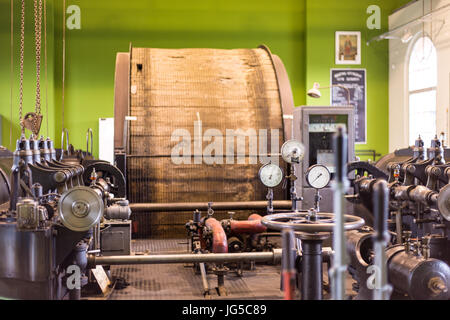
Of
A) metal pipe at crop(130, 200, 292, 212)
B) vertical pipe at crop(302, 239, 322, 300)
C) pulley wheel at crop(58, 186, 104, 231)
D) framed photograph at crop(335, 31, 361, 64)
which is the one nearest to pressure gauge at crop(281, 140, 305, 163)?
metal pipe at crop(130, 200, 292, 212)

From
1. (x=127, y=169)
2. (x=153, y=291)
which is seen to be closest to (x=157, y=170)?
(x=127, y=169)

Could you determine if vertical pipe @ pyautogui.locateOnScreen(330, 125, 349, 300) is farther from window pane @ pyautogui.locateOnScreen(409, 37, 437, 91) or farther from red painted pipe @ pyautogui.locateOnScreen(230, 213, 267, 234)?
window pane @ pyautogui.locateOnScreen(409, 37, 437, 91)

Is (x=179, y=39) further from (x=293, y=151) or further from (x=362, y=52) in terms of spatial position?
(x=293, y=151)

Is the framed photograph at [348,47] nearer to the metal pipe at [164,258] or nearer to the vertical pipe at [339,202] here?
the metal pipe at [164,258]

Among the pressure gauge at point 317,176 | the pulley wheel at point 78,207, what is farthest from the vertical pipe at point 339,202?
the pressure gauge at point 317,176

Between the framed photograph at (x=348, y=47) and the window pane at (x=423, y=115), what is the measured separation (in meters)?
1.48

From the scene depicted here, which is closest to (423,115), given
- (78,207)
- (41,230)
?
(78,207)

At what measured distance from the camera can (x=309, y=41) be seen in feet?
37.7

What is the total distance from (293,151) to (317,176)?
0.53 metres

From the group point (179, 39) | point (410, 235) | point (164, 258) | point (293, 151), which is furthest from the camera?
point (179, 39)

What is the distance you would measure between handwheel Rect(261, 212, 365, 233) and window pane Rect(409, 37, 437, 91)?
7.65 metres

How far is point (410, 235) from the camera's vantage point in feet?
11.9

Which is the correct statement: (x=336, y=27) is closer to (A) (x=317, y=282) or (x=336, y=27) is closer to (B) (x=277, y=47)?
(B) (x=277, y=47)
